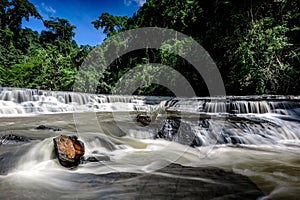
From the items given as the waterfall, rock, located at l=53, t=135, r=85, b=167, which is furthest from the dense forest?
rock, located at l=53, t=135, r=85, b=167

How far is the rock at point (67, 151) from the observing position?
1.96 m

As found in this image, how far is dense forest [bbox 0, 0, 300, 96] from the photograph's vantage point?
9781 mm

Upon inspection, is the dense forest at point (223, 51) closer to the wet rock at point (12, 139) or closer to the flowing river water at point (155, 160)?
the flowing river water at point (155, 160)

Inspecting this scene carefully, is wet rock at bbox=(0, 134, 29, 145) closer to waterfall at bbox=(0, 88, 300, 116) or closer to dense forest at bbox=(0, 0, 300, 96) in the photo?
waterfall at bbox=(0, 88, 300, 116)

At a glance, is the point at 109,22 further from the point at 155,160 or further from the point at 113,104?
the point at 155,160

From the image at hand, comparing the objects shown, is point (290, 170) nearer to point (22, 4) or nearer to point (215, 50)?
point (215, 50)

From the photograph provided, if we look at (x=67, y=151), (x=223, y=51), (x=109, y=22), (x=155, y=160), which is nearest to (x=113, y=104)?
(x=223, y=51)

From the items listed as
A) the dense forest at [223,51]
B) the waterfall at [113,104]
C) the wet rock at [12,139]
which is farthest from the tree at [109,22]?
the wet rock at [12,139]

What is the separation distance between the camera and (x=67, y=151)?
2.03 meters

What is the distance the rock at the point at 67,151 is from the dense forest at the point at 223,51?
32.9ft

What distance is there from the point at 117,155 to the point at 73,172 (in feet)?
2.92

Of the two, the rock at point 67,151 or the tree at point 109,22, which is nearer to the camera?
the rock at point 67,151

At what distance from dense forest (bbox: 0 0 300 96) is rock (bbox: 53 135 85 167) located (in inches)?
395

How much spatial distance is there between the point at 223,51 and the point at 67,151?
12319mm
